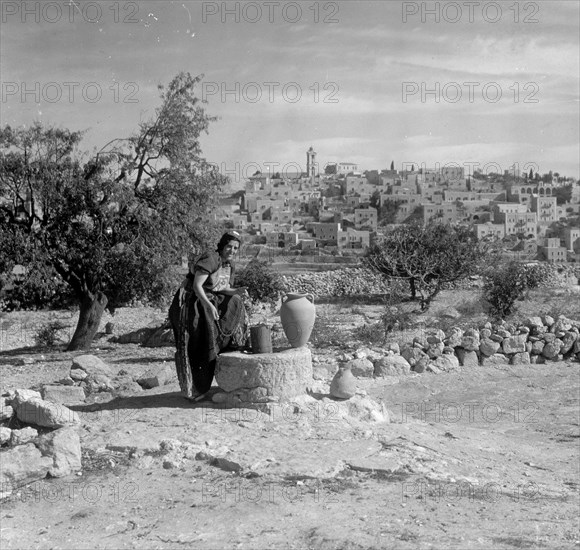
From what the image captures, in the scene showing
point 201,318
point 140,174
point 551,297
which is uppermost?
point 140,174

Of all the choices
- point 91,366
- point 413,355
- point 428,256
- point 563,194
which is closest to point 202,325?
point 91,366

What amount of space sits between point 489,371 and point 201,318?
6.37 m

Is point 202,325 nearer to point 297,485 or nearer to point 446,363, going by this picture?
point 297,485

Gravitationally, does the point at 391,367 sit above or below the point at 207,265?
below

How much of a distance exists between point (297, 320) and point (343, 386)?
0.98 m

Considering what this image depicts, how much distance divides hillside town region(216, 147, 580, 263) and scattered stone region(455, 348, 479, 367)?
140 feet

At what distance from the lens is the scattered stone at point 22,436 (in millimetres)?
6953

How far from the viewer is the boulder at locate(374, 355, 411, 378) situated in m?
12.1

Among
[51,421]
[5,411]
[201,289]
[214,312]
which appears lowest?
[5,411]

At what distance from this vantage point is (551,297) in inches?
998

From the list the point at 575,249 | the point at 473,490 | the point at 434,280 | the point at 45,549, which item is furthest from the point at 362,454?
the point at 575,249

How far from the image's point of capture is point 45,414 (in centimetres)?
743

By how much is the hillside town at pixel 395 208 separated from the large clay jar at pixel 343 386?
157 feet

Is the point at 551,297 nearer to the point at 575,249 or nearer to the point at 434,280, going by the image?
the point at 434,280
